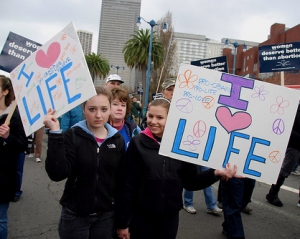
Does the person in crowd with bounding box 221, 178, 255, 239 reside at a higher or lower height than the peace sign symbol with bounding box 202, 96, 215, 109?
lower

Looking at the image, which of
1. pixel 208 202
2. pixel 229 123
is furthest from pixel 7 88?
pixel 208 202

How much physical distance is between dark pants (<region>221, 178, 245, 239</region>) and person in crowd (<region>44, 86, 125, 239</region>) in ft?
5.50

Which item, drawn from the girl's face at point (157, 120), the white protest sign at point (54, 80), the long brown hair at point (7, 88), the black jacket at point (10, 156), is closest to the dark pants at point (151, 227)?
the girl's face at point (157, 120)

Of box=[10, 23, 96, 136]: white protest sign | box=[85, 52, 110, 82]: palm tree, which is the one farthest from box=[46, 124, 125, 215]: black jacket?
box=[85, 52, 110, 82]: palm tree

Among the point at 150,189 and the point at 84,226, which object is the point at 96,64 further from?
the point at 84,226

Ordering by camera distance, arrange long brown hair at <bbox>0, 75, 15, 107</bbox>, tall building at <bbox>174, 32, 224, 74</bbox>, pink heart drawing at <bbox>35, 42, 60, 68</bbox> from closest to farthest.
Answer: pink heart drawing at <bbox>35, 42, 60, 68</bbox>
long brown hair at <bbox>0, 75, 15, 107</bbox>
tall building at <bbox>174, 32, 224, 74</bbox>

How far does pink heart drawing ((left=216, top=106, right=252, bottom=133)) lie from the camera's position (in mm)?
2146

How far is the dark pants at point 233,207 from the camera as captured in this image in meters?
3.20

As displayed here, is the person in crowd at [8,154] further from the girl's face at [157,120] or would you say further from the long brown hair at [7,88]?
the girl's face at [157,120]

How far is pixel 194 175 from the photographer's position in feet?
7.73

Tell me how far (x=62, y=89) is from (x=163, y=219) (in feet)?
4.05

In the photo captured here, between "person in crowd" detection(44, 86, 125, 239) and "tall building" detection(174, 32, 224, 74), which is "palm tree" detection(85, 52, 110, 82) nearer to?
"person in crowd" detection(44, 86, 125, 239)

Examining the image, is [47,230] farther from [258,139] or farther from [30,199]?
[258,139]

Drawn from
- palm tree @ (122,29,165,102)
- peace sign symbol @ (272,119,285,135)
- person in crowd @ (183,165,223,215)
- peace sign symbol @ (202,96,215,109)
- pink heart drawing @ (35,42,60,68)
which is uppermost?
palm tree @ (122,29,165,102)
